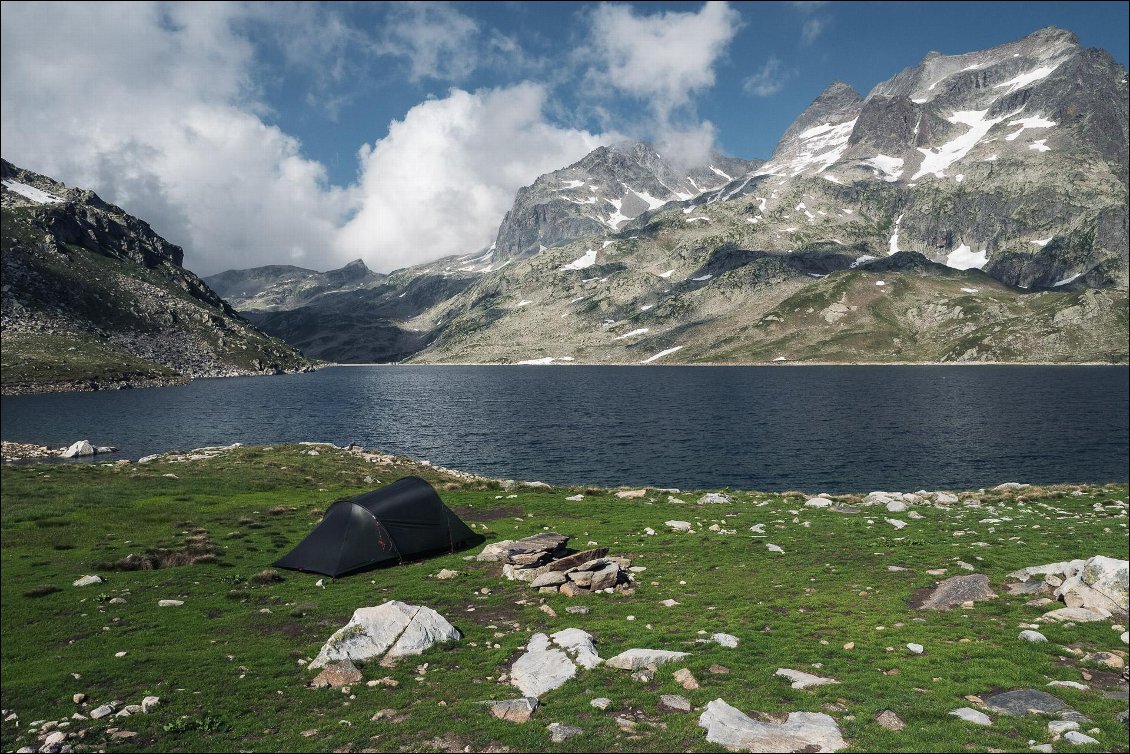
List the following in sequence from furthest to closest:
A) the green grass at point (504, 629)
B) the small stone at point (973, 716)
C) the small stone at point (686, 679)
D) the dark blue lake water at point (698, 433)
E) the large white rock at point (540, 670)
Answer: the dark blue lake water at point (698, 433)
the large white rock at point (540, 670)
the small stone at point (686, 679)
the green grass at point (504, 629)
the small stone at point (973, 716)

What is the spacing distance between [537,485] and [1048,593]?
129 feet

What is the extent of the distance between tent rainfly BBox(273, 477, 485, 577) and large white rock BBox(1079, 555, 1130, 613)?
27.8 meters

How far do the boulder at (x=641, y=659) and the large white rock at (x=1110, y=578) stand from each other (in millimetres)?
15467

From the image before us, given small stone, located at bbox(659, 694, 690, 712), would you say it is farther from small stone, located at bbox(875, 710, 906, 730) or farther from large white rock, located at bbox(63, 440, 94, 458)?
large white rock, located at bbox(63, 440, 94, 458)

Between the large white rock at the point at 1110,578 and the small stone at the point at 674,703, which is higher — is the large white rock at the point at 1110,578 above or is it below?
above

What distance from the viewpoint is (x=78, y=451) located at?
2584 inches

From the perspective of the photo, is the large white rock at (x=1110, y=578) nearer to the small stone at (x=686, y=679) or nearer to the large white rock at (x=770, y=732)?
the large white rock at (x=770, y=732)

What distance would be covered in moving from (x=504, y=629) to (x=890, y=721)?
1224 centimetres

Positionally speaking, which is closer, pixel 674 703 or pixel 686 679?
pixel 674 703

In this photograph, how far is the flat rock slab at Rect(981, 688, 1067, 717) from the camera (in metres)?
14.5

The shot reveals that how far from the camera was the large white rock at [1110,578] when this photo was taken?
20484 mm

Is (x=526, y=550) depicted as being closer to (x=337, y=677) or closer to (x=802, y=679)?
(x=337, y=677)

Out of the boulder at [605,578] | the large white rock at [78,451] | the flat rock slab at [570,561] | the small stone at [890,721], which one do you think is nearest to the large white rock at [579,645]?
the boulder at [605,578]

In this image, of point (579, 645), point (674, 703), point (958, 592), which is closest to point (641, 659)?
point (579, 645)
